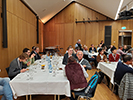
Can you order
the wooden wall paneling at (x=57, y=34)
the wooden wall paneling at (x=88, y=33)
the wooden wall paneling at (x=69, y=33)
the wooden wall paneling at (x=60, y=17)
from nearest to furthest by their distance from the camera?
the wooden wall paneling at (x=88, y=33) → the wooden wall paneling at (x=69, y=33) → the wooden wall paneling at (x=60, y=17) → the wooden wall paneling at (x=57, y=34)

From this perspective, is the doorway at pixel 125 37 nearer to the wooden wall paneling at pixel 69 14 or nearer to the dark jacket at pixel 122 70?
the wooden wall paneling at pixel 69 14

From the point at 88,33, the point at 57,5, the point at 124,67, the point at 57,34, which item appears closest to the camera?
the point at 124,67

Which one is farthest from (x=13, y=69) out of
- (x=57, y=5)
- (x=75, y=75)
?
(x=57, y=5)

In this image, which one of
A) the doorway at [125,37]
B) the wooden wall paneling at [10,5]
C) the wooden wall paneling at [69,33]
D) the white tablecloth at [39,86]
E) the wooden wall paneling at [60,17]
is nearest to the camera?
the white tablecloth at [39,86]

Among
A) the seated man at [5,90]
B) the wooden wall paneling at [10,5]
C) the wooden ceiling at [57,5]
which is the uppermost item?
the wooden ceiling at [57,5]

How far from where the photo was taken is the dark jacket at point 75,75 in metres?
2.22

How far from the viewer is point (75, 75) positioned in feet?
7.28

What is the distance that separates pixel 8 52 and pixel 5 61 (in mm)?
414

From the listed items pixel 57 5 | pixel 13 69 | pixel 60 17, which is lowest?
pixel 13 69

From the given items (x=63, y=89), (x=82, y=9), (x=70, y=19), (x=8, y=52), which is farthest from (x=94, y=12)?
(x=63, y=89)

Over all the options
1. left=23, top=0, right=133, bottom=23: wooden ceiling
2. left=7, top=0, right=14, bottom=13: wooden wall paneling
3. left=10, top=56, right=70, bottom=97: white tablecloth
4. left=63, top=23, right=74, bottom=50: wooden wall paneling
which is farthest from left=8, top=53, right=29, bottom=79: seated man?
left=63, top=23, right=74, bottom=50: wooden wall paneling

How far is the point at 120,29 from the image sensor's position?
11117 mm

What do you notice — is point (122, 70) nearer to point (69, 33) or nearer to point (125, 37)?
point (69, 33)

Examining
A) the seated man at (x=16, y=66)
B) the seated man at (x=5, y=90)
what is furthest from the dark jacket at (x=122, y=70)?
the seated man at (x=5, y=90)
